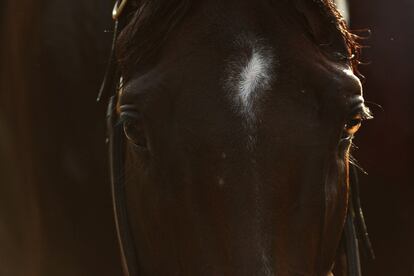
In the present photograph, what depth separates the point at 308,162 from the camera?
1753 mm

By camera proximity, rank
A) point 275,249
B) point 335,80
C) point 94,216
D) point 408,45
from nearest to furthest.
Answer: point 275,249
point 335,80
point 94,216
point 408,45

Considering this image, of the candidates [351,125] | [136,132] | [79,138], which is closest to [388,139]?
[351,125]

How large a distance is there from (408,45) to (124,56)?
111 cm

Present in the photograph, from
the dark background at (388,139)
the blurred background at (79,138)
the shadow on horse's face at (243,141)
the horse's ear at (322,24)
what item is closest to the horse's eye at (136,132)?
the shadow on horse's face at (243,141)

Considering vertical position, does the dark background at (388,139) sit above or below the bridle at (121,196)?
below

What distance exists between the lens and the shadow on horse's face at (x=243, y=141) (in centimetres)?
169

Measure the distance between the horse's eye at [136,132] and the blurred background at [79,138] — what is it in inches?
23.6

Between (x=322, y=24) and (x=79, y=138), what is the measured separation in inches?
35.0

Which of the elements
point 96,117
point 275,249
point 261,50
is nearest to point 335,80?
point 261,50

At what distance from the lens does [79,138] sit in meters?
2.49

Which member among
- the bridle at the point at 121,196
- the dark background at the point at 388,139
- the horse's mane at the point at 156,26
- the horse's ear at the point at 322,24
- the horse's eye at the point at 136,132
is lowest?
the dark background at the point at 388,139

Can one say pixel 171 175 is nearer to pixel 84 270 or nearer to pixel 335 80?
pixel 335 80

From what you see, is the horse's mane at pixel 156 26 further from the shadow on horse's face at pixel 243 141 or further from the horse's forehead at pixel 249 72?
the horse's forehead at pixel 249 72

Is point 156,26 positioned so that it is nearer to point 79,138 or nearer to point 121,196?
point 121,196
